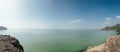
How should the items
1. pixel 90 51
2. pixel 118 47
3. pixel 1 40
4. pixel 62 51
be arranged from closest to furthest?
pixel 118 47, pixel 90 51, pixel 1 40, pixel 62 51

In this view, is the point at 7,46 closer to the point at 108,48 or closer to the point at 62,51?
the point at 108,48

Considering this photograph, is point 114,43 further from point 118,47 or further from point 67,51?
point 67,51

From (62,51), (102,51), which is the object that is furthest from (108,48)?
(62,51)

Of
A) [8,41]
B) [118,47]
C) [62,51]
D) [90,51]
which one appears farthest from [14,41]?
[62,51]

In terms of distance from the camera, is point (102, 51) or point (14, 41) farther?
point (14, 41)

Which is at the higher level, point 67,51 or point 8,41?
point 8,41

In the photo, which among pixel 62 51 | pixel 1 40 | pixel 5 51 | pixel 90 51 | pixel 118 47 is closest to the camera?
pixel 118 47

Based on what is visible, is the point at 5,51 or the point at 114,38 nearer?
the point at 114,38

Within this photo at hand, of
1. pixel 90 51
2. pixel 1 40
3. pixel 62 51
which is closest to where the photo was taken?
pixel 90 51

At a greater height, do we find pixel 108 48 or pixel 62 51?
pixel 108 48
